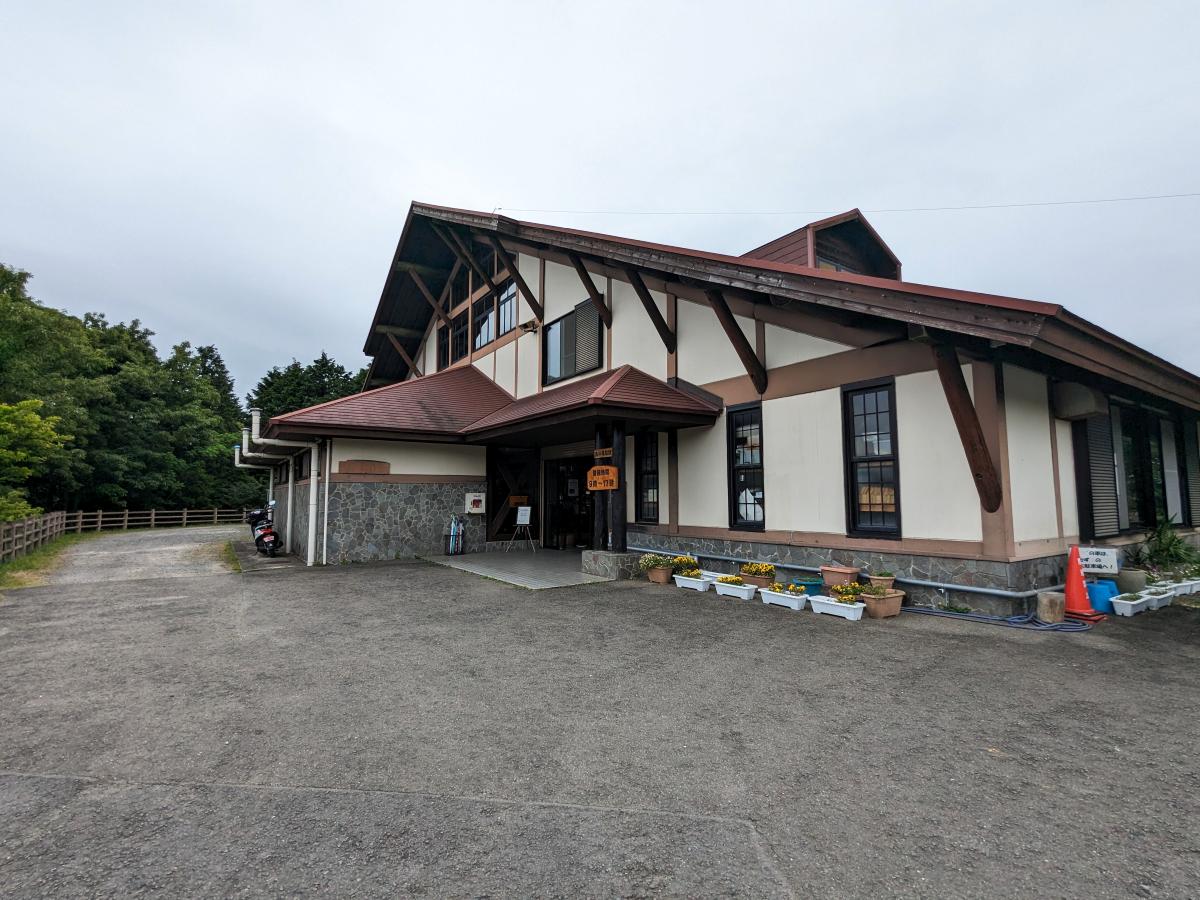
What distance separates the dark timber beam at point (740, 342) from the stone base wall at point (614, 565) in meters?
3.41

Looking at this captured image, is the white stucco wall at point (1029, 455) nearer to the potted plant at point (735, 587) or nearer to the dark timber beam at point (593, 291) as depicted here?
the potted plant at point (735, 587)

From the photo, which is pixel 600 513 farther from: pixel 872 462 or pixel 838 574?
pixel 872 462

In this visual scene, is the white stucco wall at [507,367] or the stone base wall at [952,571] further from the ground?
the white stucco wall at [507,367]

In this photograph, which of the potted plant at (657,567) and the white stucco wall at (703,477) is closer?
the potted plant at (657,567)

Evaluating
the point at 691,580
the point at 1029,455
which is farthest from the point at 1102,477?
the point at 691,580

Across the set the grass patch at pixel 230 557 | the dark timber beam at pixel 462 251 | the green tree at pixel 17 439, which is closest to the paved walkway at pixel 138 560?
the grass patch at pixel 230 557

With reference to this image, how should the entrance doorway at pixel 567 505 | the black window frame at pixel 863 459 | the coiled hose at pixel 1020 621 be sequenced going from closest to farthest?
the coiled hose at pixel 1020 621
the black window frame at pixel 863 459
the entrance doorway at pixel 567 505

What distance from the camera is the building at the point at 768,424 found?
6.38 meters

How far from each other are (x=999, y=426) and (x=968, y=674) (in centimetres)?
319

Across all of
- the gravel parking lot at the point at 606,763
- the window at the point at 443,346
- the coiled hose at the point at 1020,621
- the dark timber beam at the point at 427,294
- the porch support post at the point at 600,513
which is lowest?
the gravel parking lot at the point at 606,763

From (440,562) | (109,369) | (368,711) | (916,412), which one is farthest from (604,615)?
(109,369)

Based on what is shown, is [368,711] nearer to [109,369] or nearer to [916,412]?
[916,412]

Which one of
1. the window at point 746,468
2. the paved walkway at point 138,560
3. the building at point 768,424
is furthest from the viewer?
the paved walkway at point 138,560

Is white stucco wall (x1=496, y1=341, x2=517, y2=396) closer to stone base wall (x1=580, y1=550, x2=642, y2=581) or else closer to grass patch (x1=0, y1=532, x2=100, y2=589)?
stone base wall (x1=580, y1=550, x2=642, y2=581)
